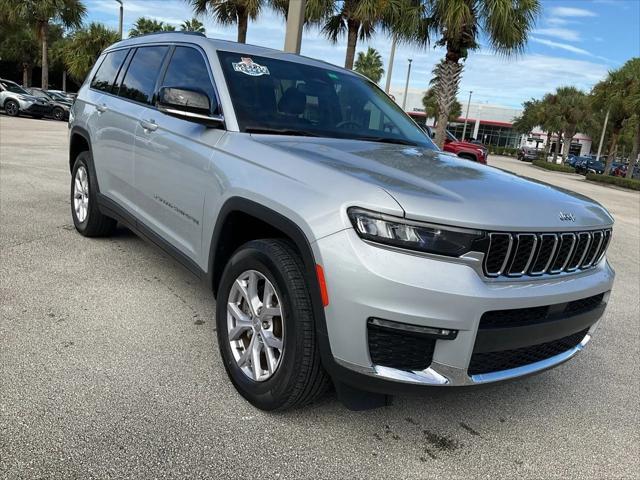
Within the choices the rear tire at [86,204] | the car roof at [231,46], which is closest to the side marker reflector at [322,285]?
the car roof at [231,46]

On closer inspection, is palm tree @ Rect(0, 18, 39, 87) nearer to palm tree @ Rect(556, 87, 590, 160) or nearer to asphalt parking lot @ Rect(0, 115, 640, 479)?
palm tree @ Rect(556, 87, 590, 160)

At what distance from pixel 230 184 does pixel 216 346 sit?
1.12 metres

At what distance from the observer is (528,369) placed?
8.38 ft

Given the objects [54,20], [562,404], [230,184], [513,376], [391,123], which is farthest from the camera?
[54,20]

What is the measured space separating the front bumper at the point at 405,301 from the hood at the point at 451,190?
199 millimetres

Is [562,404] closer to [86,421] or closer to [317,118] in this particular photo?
[317,118]

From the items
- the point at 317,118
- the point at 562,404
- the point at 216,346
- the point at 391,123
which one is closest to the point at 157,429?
the point at 216,346

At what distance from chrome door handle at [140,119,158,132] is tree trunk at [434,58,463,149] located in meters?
13.3

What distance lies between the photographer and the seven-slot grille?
229cm

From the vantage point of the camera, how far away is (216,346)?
3.47m

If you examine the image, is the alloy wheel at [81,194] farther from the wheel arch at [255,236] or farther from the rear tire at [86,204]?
the wheel arch at [255,236]

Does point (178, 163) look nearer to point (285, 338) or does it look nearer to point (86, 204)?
point (285, 338)

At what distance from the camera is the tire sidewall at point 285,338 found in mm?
2455

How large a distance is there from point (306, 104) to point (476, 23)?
13322 millimetres
